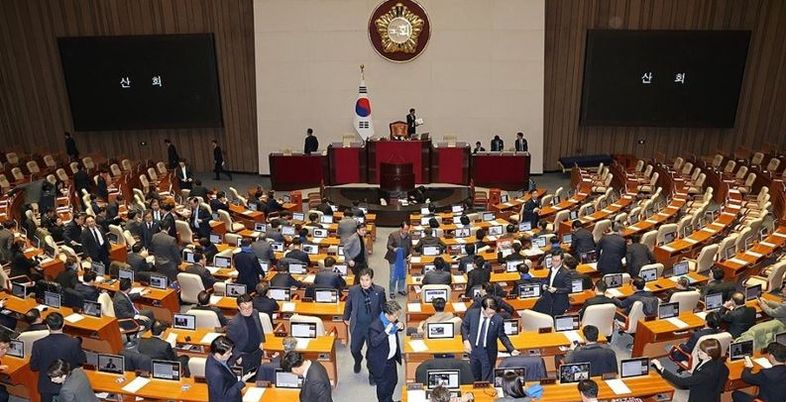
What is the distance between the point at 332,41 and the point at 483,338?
17.1m

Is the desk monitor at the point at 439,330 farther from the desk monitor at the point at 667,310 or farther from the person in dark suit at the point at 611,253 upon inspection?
the person in dark suit at the point at 611,253

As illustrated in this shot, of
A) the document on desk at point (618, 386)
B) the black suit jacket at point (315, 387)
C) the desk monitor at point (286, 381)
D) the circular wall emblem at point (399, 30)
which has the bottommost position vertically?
the document on desk at point (618, 386)

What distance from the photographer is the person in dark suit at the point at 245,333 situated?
7714mm

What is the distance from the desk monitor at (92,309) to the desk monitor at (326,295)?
3375mm

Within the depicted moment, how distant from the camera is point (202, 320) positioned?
9125 millimetres

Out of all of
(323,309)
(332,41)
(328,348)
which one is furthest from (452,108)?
(328,348)

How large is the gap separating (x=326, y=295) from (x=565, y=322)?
12.7ft

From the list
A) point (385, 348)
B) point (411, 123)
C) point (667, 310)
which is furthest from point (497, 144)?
point (385, 348)

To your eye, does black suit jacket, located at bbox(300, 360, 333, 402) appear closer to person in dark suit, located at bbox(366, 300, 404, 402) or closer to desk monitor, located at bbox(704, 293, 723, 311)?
person in dark suit, located at bbox(366, 300, 404, 402)

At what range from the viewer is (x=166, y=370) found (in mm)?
7625

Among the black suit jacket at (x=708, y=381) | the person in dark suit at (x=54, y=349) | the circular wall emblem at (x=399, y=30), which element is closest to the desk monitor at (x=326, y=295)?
the person in dark suit at (x=54, y=349)

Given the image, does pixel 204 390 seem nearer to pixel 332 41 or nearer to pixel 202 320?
pixel 202 320

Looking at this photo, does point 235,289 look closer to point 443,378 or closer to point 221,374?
point 221,374

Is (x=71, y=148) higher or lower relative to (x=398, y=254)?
higher
